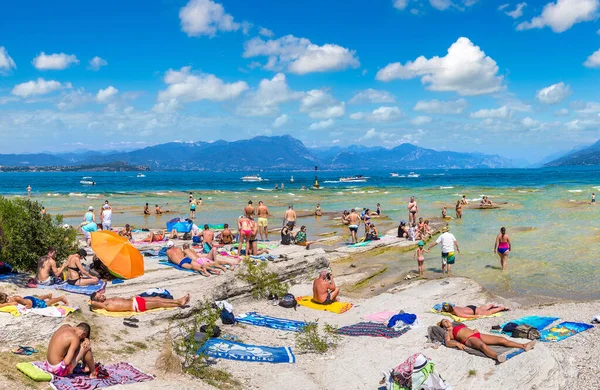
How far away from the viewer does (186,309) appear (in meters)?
10.6

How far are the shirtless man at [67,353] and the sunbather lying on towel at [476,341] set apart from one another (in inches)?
260

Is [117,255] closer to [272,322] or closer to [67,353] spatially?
[272,322]

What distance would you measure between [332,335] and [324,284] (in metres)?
2.54

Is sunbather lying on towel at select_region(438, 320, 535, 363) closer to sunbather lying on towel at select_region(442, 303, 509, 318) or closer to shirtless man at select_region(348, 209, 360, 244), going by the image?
sunbather lying on towel at select_region(442, 303, 509, 318)

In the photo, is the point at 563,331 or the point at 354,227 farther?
the point at 354,227

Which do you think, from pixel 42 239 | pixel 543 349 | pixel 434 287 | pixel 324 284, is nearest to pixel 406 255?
pixel 434 287

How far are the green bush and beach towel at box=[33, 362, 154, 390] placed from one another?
6.32 metres

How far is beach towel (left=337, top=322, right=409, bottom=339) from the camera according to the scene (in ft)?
34.7

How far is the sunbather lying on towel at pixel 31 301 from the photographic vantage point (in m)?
8.53

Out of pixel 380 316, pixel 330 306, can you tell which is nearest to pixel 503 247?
pixel 380 316

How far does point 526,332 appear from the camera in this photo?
31.7 feet

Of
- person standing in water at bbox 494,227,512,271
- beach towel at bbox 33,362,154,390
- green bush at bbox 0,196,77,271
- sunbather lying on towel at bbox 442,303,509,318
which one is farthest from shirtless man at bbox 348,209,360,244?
beach towel at bbox 33,362,154,390

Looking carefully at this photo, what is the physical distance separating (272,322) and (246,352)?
7.05ft

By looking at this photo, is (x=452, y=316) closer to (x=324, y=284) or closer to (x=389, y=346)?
(x=389, y=346)
